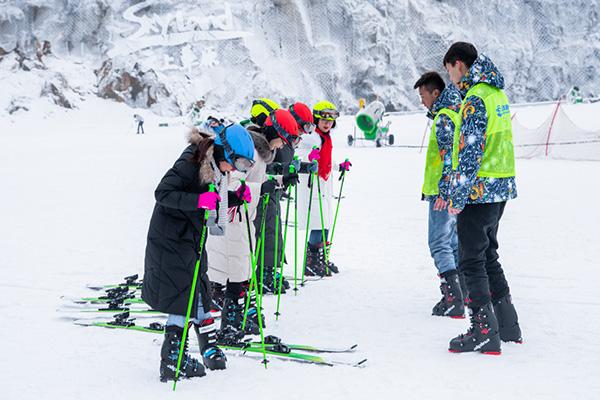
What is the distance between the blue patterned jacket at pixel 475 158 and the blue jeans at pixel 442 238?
3.20ft

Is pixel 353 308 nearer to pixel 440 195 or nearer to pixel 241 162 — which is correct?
pixel 440 195

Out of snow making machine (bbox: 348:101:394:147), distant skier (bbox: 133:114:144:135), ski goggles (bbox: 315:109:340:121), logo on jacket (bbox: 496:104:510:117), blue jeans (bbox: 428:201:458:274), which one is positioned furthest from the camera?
distant skier (bbox: 133:114:144:135)

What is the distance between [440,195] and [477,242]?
1.85 ft

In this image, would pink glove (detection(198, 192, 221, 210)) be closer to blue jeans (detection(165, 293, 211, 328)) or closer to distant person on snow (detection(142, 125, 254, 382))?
distant person on snow (detection(142, 125, 254, 382))

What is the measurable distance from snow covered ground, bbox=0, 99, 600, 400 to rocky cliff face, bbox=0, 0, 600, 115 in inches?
1342

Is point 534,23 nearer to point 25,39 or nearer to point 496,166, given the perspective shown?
point 25,39

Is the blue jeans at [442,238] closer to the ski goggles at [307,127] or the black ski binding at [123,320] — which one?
the ski goggles at [307,127]

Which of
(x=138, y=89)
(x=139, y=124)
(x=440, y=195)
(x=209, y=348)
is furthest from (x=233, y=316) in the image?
(x=138, y=89)

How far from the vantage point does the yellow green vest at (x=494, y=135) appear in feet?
12.5

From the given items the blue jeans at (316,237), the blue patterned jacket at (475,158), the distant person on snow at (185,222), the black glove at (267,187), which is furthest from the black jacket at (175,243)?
the blue jeans at (316,237)

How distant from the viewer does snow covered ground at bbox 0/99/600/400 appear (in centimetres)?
349

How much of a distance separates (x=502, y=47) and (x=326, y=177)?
53.7 metres

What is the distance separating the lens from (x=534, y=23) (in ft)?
187

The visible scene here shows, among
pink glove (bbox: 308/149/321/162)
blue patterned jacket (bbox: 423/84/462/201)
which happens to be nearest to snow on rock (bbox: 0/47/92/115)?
pink glove (bbox: 308/149/321/162)
